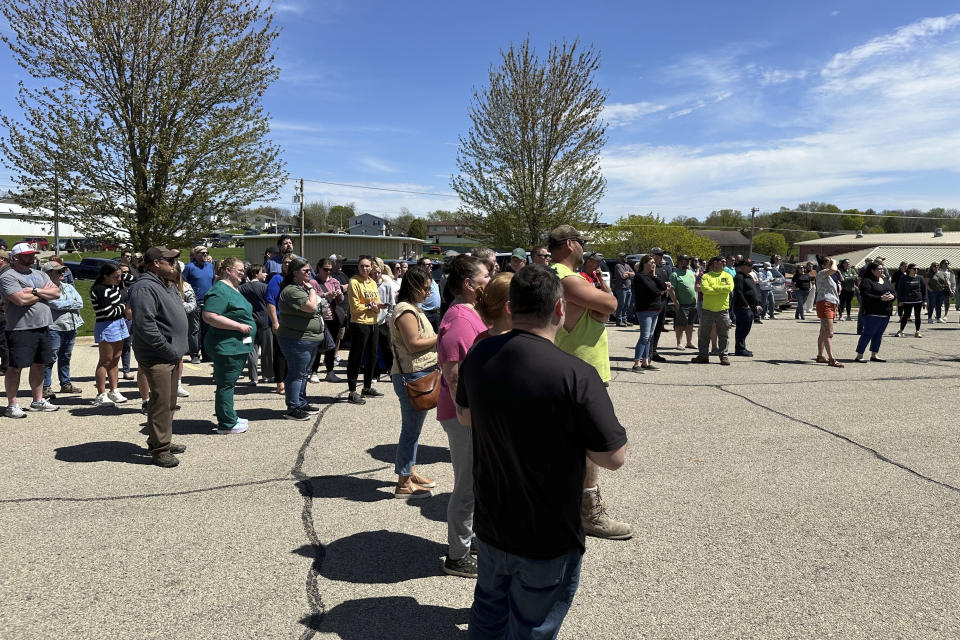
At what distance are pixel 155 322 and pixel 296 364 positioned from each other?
5.88 feet

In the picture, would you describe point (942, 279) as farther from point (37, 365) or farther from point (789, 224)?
point (789, 224)

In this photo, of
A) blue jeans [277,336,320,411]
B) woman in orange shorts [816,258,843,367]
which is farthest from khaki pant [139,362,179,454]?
woman in orange shorts [816,258,843,367]

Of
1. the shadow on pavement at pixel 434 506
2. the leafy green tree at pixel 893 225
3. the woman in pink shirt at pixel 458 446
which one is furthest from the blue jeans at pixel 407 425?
the leafy green tree at pixel 893 225

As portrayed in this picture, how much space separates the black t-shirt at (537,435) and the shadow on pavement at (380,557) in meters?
1.49

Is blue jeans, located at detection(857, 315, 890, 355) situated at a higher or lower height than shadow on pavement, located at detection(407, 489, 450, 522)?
higher

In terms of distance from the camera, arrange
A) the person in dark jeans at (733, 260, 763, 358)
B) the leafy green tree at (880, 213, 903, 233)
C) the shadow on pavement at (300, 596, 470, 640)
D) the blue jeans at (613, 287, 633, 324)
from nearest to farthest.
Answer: the shadow on pavement at (300, 596, 470, 640), the person in dark jeans at (733, 260, 763, 358), the blue jeans at (613, 287, 633, 324), the leafy green tree at (880, 213, 903, 233)

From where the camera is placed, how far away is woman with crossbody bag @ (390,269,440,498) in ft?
14.4

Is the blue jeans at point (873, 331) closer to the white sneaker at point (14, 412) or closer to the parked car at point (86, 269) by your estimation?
the white sneaker at point (14, 412)

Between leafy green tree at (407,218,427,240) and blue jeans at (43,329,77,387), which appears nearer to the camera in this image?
blue jeans at (43,329,77,387)

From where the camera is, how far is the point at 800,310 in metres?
19.5

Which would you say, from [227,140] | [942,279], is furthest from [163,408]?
[942,279]

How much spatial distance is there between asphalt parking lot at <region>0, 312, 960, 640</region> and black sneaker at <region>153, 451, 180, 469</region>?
85 mm

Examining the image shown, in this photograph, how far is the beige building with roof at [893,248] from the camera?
62656 mm

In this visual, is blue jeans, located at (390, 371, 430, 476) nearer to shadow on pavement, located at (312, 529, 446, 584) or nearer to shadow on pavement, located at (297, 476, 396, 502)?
shadow on pavement, located at (297, 476, 396, 502)
